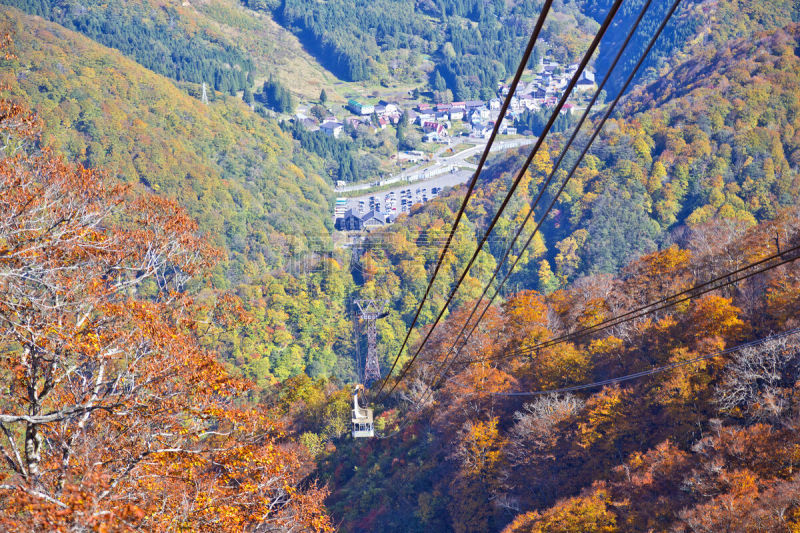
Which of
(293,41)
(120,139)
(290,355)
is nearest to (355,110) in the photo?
(293,41)

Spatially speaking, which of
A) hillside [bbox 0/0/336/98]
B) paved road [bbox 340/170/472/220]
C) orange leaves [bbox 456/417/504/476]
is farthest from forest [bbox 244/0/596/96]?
orange leaves [bbox 456/417/504/476]

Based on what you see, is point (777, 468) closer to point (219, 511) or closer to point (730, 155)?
point (219, 511)

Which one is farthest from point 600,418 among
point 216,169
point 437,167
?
point 437,167

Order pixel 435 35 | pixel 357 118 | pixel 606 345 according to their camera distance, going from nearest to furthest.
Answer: pixel 606 345, pixel 357 118, pixel 435 35

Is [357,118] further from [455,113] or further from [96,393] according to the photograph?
[96,393]

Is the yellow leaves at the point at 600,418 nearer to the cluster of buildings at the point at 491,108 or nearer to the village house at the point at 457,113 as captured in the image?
the cluster of buildings at the point at 491,108

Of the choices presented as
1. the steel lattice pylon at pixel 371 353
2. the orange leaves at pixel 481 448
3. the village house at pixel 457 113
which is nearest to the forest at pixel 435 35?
the village house at pixel 457 113
